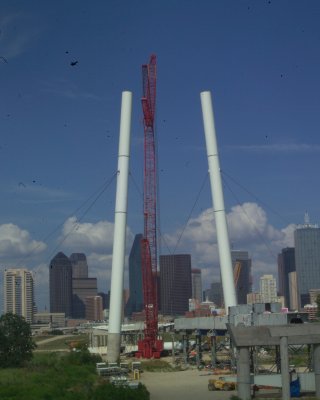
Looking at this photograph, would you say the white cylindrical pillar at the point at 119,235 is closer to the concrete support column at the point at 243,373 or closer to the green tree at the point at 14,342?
the green tree at the point at 14,342

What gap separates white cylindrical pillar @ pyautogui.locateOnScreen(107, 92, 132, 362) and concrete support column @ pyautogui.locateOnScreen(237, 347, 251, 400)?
36.8 m

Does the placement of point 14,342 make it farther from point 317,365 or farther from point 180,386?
point 317,365

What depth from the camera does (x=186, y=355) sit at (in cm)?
8319

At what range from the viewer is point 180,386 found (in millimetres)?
59438

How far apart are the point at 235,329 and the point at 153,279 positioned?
55902mm

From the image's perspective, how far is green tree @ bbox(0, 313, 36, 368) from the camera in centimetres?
7919

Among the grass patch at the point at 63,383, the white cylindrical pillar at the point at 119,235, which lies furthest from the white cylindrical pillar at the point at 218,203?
the grass patch at the point at 63,383

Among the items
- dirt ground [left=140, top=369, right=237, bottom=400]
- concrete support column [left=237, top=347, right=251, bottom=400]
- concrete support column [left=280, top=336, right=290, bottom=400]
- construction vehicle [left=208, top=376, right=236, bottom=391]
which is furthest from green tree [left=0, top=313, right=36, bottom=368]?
concrete support column [left=280, top=336, right=290, bottom=400]

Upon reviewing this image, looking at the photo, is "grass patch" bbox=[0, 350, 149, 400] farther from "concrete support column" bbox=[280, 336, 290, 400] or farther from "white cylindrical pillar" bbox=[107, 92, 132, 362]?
"concrete support column" bbox=[280, 336, 290, 400]

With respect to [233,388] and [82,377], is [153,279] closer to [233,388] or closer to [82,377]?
[82,377]

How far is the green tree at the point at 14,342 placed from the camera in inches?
3118

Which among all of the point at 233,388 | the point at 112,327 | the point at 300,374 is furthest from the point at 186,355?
the point at 300,374

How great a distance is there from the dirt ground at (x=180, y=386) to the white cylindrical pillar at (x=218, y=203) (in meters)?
9.81

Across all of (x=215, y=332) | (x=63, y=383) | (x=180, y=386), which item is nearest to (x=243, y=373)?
(x=180, y=386)
